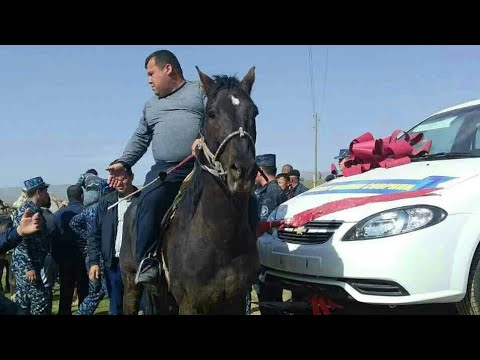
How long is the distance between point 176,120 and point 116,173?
116 centimetres

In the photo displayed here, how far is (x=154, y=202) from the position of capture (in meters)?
4.44

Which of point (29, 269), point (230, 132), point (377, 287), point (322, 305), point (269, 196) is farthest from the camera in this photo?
point (269, 196)

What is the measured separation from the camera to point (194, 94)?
14.8 ft

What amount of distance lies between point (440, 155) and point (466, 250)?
53.6 inches

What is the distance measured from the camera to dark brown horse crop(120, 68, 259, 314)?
11.8 ft

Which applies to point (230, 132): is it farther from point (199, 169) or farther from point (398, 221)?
point (398, 221)

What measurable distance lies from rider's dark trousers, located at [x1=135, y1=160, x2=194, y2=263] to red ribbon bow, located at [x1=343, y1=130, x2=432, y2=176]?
1.92 metres

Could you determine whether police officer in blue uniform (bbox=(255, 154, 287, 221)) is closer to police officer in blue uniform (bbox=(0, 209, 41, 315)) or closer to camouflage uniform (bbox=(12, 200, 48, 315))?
camouflage uniform (bbox=(12, 200, 48, 315))

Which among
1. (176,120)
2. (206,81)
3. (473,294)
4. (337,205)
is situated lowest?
(473,294)

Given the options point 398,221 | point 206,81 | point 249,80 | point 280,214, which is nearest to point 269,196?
point 280,214

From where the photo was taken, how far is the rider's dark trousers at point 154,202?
14.2 feet

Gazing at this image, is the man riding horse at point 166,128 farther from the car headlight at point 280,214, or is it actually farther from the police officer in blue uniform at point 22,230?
the car headlight at point 280,214
